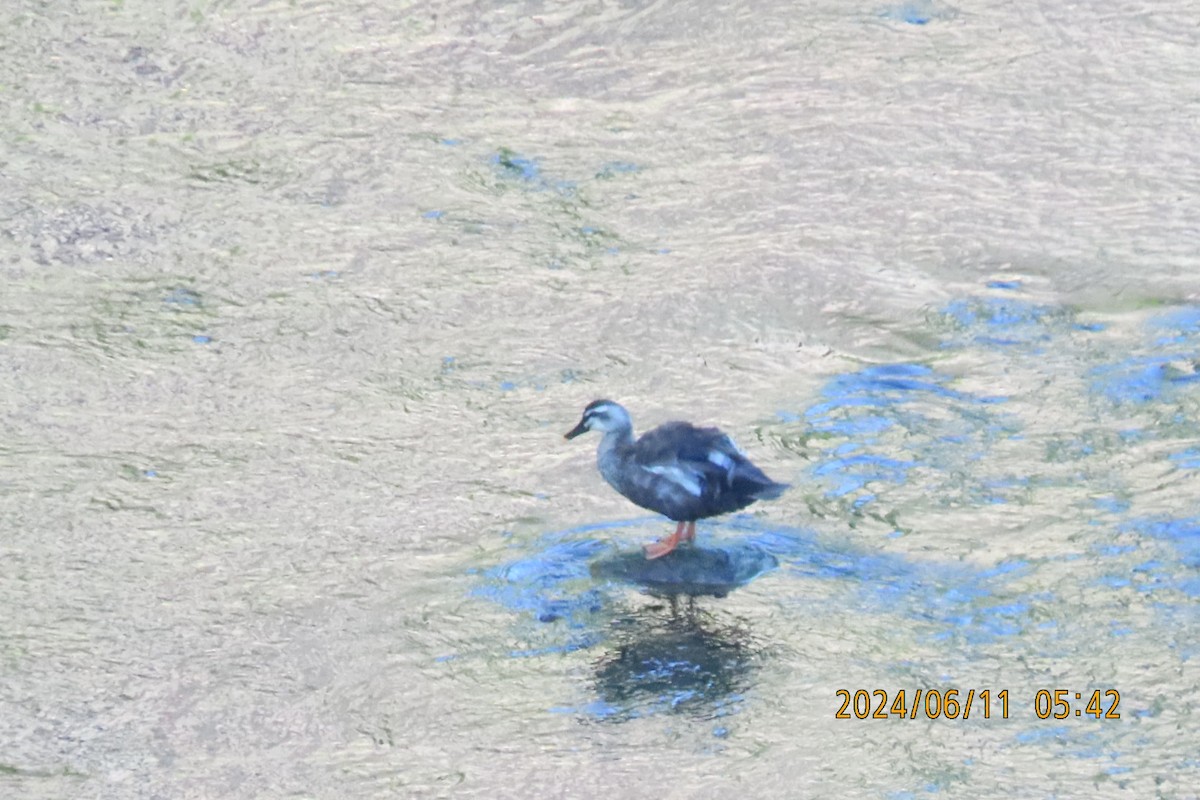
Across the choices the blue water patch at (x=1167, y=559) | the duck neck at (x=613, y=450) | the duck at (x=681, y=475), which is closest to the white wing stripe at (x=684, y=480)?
the duck at (x=681, y=475)

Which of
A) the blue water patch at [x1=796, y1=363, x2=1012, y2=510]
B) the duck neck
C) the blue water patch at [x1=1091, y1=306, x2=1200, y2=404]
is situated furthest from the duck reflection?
the blue water patch at [x1=1091, y1=306, x2=1200, y2=404]

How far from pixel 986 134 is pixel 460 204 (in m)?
2.90

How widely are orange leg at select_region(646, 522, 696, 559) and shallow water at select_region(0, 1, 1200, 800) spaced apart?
0.16m

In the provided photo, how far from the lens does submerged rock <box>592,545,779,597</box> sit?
229 inches

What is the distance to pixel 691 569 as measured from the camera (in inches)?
233

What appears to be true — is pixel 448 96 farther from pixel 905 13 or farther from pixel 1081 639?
pixel 1081 639

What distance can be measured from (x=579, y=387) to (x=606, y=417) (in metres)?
1.00

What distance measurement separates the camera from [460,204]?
28.2 feet

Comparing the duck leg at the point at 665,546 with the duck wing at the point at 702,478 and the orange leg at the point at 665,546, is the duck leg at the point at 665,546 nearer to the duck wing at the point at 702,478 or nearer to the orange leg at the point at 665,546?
the orange leg at the point at 665,546

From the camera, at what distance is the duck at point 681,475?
18.9ft

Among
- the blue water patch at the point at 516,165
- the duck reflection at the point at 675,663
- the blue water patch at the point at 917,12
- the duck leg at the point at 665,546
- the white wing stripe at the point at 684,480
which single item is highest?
the blue water patch at the point at 917,12

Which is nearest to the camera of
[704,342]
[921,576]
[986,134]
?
[921,576]

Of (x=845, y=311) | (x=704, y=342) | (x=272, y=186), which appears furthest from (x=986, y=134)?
(x=272, y=186)

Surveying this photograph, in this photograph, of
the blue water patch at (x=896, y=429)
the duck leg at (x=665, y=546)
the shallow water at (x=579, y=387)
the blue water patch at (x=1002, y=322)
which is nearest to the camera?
the shallow water at (x=579, y=387)
